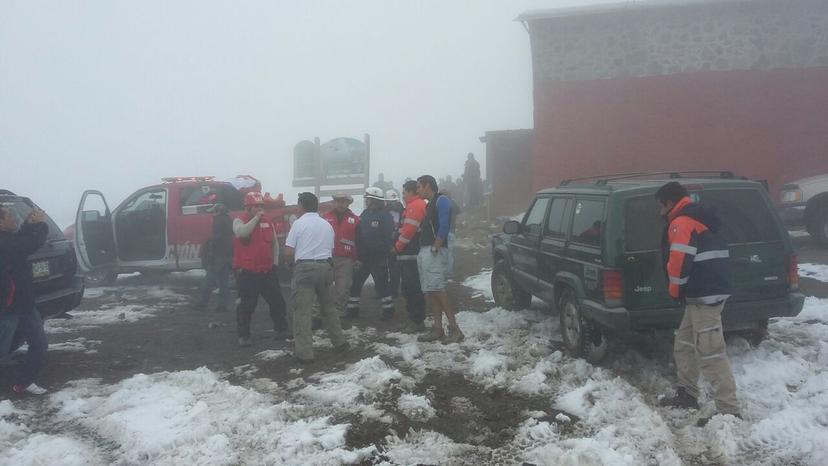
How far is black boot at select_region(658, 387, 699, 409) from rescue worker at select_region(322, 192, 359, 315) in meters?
4.41

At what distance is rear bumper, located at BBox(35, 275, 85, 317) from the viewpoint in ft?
21.7

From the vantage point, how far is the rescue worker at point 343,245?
8.12 m

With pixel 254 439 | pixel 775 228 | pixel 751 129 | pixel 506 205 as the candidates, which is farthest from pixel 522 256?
pixel 506 205

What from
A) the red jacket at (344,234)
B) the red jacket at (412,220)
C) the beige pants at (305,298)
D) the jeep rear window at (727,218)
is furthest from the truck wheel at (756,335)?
the red jacket at (344,234)

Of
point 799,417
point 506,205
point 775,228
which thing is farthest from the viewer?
point 506,205

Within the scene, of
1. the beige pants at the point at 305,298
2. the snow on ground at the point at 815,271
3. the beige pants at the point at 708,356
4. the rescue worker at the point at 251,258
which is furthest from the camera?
the snow on ground at the point at 815,271

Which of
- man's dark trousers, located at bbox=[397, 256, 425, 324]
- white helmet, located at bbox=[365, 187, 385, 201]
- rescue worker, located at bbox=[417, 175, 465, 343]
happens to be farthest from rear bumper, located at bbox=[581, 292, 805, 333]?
white helmet, located at bbox=[365, 187, 385, 201]

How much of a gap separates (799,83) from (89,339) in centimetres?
1529

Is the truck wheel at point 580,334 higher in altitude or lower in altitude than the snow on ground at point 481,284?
higher

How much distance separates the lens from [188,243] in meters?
11.6

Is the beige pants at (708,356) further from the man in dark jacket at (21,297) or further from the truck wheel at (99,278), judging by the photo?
the truck wheel at (99,278)

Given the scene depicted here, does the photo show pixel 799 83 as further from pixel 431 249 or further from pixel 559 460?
pixel 559 460

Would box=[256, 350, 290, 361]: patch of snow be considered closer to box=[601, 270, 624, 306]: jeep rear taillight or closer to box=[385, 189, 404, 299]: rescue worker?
box=[385, 189, 404, 299]: rescue worker

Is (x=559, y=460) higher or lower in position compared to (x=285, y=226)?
lower
